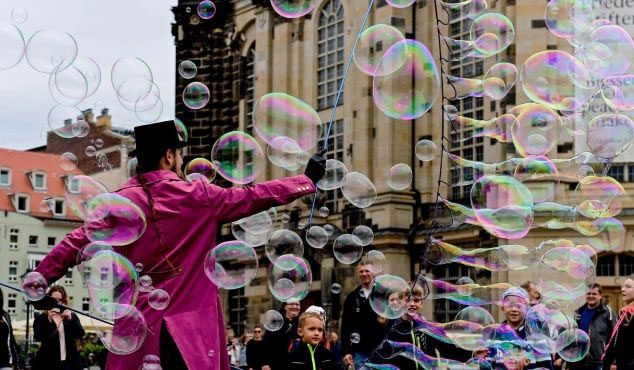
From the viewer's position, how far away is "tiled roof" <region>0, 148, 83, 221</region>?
6769 centimetres

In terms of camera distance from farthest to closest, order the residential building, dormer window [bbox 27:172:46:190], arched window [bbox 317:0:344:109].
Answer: dormer window [bbox 27:172:46:190] → the residential building → arched window [bbox 317:0:344:109]

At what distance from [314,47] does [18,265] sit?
35.5m

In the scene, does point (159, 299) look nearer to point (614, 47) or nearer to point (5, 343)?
point (5, 343)

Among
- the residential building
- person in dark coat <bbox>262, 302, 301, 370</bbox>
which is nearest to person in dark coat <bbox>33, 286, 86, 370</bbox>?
person in dark coat <bbox>262, 302, 301, 370</bbox>

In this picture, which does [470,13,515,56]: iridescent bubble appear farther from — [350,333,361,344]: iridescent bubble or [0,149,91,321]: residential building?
[0,149,91,321]: residential building

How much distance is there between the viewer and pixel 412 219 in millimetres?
32219

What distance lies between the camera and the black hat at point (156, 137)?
5793 mm

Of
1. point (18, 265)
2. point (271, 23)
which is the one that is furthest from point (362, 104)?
point (18, 265)

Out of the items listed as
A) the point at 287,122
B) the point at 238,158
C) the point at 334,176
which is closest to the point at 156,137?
the point at 238,158

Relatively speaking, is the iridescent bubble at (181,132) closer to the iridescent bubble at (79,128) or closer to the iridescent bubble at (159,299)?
the iridescent bubble at (159,299)

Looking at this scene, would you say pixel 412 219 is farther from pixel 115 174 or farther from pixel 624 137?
pixel 115 174

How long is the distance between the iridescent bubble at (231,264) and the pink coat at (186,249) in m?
0.29

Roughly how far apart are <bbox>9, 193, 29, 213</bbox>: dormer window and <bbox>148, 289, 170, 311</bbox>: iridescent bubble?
63.9 m

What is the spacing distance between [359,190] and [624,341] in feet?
9.06
